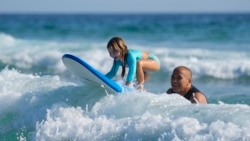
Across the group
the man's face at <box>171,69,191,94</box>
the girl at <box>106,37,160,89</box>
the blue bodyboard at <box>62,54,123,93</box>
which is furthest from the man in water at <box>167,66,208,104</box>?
the girl at <box>106,37,160,89</box>

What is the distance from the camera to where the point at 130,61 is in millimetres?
7727

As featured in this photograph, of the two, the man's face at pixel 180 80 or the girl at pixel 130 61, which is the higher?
the girl at pixel 130 61

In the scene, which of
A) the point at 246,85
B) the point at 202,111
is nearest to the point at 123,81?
the point at 202,111

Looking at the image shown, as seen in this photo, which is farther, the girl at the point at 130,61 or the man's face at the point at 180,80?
the girl at the point at 130,61

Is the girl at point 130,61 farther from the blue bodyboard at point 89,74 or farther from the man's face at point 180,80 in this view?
the man's face at point 180,80

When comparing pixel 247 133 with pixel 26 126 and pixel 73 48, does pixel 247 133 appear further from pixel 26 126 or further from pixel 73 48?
pixel 73 48

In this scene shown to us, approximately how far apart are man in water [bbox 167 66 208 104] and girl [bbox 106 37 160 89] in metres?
0.84

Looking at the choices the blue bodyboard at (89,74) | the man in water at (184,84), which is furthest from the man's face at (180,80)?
the blue bodyboard at (89,74)

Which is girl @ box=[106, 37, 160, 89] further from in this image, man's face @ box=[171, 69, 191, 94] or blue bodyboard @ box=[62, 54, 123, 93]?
man's face @ box=[171, 69, 191, 94]

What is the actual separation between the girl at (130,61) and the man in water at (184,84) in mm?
837

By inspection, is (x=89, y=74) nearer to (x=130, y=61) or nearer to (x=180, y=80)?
(x=130, y=61)

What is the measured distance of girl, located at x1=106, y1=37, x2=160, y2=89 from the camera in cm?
762

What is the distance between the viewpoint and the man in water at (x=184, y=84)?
688cm

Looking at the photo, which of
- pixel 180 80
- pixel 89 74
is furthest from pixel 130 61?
pixel 180 80
